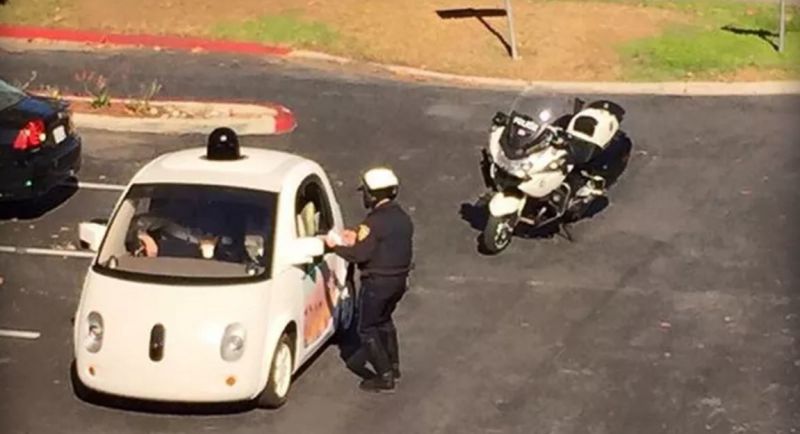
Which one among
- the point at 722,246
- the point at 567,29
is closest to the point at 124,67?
the point at 567,29

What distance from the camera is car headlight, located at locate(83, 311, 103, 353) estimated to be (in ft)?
37.8

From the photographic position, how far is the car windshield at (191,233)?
1195 centimetres

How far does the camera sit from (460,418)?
39.3 ft

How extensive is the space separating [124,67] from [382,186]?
12.2m

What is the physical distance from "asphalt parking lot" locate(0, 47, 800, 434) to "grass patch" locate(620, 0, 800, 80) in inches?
91.5

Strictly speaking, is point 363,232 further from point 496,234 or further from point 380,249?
point 496,234

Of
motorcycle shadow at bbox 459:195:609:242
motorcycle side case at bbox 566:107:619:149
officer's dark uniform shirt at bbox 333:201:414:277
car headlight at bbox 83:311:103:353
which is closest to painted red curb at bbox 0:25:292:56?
motorcycle shadow at bbox 459:195:609:242

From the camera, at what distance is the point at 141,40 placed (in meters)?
25.1

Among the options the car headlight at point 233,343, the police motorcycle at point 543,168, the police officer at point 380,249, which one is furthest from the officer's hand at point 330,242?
the police motorcycle at point 543,168

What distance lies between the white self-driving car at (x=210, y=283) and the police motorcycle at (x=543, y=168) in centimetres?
283

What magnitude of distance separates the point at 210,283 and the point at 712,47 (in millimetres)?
14529

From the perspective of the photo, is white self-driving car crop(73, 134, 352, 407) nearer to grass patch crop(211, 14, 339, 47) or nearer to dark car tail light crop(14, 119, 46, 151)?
dark car tail light crop(14, 119, 46, 151)

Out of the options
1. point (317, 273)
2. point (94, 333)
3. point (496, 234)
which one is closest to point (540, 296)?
point (496, 234)

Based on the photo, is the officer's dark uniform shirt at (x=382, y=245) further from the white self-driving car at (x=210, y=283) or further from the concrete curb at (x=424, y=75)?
the concrete curb at (x=424, y=75)
